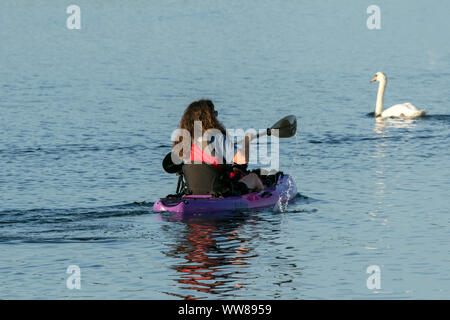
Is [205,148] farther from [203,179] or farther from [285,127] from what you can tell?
[285,127]

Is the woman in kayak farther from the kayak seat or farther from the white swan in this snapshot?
the white swan

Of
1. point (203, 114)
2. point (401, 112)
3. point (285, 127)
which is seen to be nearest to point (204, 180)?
point (203, 114)

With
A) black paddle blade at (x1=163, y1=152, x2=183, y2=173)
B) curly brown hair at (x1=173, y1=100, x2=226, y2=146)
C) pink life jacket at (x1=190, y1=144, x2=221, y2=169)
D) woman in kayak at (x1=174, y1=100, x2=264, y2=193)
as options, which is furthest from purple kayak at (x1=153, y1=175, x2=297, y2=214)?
curly brown hair at (x1=173, y1=100, x2=226, y2=146)

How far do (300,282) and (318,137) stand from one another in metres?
11.4

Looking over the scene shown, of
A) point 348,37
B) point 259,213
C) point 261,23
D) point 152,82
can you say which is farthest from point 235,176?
point 261,23

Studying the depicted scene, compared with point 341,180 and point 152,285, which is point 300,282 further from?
point 341,180

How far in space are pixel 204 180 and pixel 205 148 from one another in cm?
59

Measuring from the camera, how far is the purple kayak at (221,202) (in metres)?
15.6

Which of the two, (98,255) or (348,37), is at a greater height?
(348,37)

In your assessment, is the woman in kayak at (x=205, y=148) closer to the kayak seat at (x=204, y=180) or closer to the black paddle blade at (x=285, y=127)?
the kayak seat at (x=204, y=180)

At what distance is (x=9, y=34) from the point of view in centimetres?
4138

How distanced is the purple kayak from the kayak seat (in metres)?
0.11

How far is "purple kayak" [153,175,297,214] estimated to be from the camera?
616 inches

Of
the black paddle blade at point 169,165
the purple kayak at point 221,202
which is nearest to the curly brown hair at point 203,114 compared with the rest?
the black paddle blade at point 169,165
